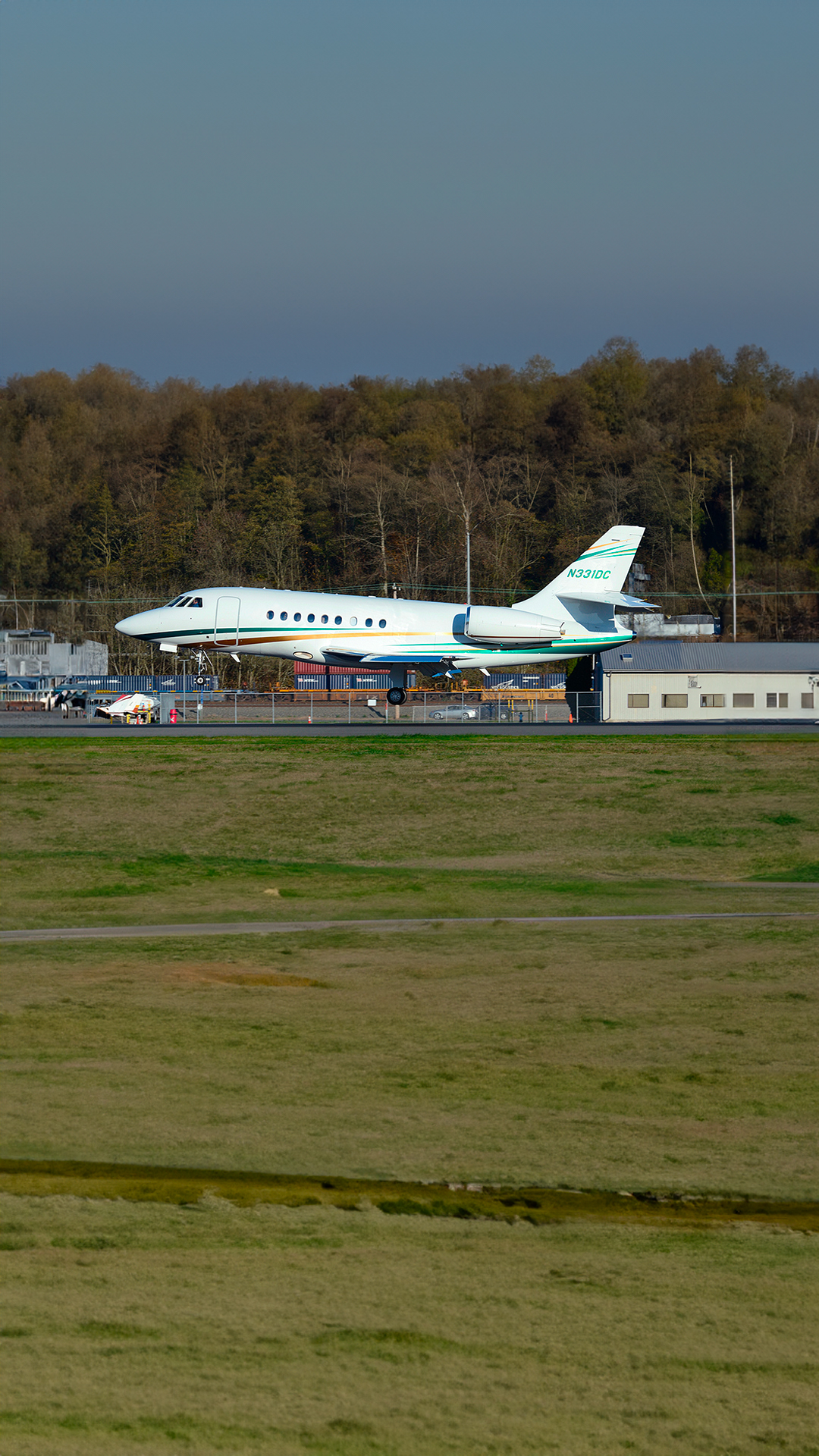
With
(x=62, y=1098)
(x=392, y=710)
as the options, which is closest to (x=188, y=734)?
(x=392, y=710)

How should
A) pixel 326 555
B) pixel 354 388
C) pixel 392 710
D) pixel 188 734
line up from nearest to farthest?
pixel 188 734 < pixel 392 710 < pixel 326 555 < pixel 354 388

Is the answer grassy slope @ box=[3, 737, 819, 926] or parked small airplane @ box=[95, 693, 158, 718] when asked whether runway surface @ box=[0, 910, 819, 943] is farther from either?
parked small airplane @ box=[95, 693, 158, 718]

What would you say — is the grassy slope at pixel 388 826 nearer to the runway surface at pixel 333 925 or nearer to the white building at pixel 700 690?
the runway surface at pixel 333 925

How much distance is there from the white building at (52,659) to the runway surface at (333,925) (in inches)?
3178

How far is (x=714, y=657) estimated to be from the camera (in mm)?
69438

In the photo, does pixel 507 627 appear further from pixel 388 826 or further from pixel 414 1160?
pixel 414 1160

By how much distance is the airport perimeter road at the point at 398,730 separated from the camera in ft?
164

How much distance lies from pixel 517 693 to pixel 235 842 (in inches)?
2070

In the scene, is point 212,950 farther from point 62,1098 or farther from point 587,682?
point 587,682

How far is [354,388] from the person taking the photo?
471ft

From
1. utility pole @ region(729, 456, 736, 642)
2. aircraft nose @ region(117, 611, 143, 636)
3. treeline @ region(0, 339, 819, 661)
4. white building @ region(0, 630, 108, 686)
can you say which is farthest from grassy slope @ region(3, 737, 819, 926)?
treeline @ region(0, 339, 819, 661)

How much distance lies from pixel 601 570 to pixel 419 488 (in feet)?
218

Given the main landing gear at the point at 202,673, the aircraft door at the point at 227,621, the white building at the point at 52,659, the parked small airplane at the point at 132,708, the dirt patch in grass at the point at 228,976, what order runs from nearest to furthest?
the dirt patch in grass at the point at 228,976, the aircraft door at the point at 227,621, the parked small airplane at the point at 132,708, the main landing gear at the point at 202,673, the white building at the point at 52,659

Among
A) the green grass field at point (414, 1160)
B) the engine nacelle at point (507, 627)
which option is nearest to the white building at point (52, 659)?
the engine nacelle at point (507, 627)
